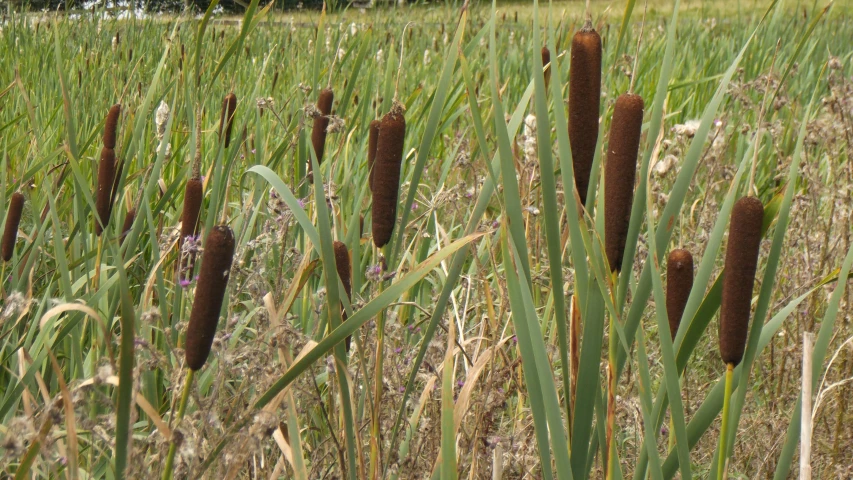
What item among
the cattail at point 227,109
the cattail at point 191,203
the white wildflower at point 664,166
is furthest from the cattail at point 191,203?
the white wildflower at point 664,166

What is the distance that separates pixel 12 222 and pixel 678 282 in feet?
3.54

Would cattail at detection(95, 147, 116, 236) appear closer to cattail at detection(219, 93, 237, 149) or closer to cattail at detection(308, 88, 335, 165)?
cattail at detection(219, 93, 237, 149)

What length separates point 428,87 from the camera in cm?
375

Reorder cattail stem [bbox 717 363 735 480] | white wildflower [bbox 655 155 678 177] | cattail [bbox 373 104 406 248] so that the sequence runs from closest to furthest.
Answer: cattail stem [bbox 717 363 735 480], cattail [bbox 373 104 406 248], white wildflower [bbox 655 155 678 177]

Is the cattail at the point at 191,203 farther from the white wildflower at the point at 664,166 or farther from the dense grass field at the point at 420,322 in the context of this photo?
the white wildflower at the point at 664,166

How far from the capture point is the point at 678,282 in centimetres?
98

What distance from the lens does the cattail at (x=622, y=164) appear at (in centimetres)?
87

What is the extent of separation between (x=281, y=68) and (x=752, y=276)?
10.7 feet

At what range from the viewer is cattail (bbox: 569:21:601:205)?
881 millimetres

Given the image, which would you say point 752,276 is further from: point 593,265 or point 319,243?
point 319,243

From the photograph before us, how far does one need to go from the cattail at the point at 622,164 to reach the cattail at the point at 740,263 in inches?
4.2

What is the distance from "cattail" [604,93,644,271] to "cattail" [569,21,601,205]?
26 millimetres

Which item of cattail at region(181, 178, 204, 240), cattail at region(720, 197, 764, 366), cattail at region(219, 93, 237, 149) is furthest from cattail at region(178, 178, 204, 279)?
cattail at region(720, 197, 764, 366)

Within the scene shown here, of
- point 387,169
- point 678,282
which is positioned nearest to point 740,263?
point 678,282
